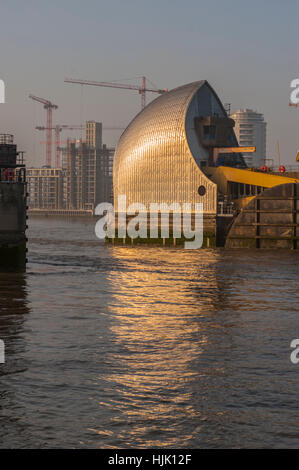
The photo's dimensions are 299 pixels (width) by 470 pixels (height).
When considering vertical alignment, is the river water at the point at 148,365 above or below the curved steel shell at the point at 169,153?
below

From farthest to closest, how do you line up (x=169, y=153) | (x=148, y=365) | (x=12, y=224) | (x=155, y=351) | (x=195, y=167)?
1. (x=169, y=153)
2. (x=195, y=167)
3. (x=12, y=224)
4. (x=155, y=351)
5. (x=148, y=365)

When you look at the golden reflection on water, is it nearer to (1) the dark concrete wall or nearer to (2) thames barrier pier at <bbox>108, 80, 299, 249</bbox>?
(1) the dark concrete wall

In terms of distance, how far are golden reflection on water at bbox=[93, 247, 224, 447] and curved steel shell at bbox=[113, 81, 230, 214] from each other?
3809 centimetres

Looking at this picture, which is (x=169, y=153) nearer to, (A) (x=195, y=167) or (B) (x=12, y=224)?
(A) (x=195, y=167)

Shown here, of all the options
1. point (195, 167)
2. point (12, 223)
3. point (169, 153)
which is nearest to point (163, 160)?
point (169, 153)

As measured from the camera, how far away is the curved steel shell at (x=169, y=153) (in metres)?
80.7

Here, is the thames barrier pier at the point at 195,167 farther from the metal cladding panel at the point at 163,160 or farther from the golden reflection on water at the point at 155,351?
the golden reflection on water at the point at 155,351

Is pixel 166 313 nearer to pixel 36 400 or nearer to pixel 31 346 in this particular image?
pixel 31 346

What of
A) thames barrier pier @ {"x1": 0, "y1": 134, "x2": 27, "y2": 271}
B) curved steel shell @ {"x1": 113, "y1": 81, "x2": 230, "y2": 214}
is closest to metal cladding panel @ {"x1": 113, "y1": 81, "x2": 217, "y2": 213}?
curved steel shell @ {"x1": 113, "y1": 81, "x2": 230, "y2": 214}

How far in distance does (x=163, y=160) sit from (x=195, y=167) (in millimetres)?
5467

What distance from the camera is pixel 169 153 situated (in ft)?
277

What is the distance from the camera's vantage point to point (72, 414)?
45.9 ft

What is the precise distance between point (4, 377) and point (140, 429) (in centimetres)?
493

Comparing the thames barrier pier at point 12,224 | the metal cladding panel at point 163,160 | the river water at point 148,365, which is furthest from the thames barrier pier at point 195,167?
the river water at point 148,365
